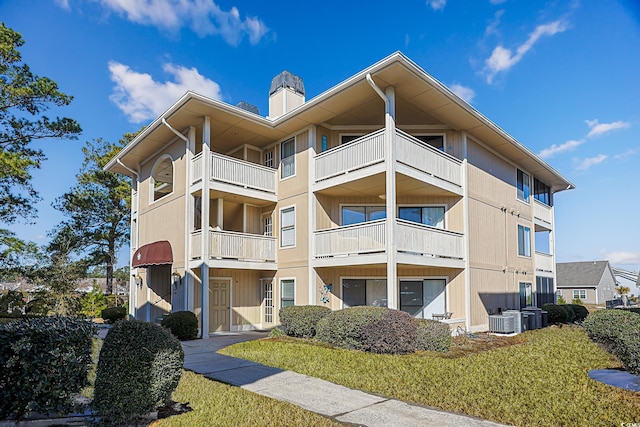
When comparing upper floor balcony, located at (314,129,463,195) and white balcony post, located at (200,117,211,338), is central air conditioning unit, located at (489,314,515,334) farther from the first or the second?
white balcony post, located at (200,117,211,338)

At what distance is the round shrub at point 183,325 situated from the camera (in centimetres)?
1455

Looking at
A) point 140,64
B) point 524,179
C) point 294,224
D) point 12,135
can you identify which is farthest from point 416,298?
point 12,135

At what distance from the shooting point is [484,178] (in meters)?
18.4

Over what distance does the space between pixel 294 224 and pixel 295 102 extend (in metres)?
6.25

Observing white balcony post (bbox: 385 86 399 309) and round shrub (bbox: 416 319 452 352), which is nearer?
round shrub (bbox: 416 319 452 352)

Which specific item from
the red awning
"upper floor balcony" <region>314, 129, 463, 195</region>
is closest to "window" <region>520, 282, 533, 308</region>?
"upper floor balcony" <region>314, 129, 463, 195</region>

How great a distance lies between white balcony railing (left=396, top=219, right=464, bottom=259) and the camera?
13.7 metres

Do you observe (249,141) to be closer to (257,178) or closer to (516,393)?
(257,178)

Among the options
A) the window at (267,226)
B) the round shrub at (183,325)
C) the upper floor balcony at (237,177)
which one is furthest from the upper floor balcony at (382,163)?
the round shrub at (183,325)

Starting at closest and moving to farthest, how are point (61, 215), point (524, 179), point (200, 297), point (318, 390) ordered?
point (318, 390)
point (200, 297)
point (524, 179)
point (61, 215)

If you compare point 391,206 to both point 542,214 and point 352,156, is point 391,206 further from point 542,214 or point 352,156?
point 542,214

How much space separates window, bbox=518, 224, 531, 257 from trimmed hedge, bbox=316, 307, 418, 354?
39.8 feet

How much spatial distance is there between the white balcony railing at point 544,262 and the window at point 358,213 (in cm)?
1126

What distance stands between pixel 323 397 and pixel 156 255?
40.9 feet
